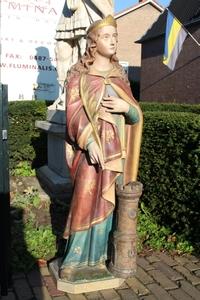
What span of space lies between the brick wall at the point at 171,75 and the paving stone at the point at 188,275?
16.3 metres

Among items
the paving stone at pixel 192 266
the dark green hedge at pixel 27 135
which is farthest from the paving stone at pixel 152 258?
the dark green hedge at pixel 27 135

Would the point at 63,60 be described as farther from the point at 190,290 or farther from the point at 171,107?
the point at 171,107

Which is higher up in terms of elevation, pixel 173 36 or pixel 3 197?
pixel 173 36

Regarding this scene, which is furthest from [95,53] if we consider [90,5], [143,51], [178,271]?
[143,51]

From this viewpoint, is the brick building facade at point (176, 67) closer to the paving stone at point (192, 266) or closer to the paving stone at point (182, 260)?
the paving stone at point (182, 260)

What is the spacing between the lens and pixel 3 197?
326 cm

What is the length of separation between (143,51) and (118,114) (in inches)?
919

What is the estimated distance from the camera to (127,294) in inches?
133

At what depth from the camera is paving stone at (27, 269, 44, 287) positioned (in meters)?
3.53

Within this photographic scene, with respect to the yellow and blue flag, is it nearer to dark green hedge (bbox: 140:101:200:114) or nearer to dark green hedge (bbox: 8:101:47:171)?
A: dark green hedge (bbox: 140:101:200:114)

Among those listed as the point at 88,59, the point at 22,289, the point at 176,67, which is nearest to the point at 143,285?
the point at 22,289

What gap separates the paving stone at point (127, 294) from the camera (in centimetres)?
333

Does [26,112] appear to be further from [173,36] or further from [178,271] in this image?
[173,36]

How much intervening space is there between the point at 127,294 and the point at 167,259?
0.90 m
